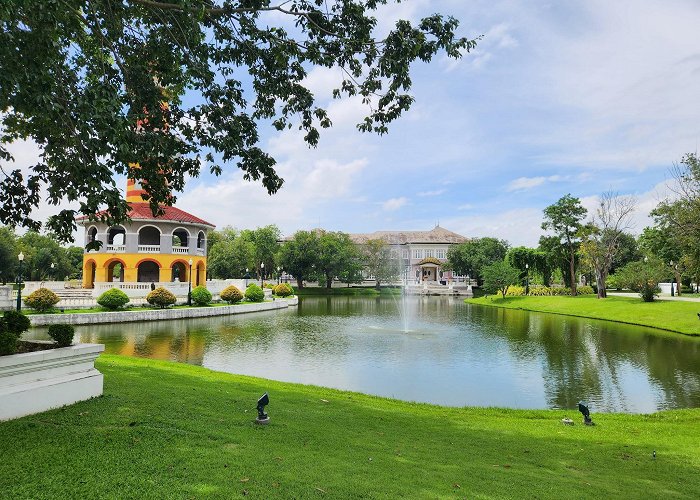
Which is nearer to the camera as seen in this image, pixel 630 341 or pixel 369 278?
pixel 630 341

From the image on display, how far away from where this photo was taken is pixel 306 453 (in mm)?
4812

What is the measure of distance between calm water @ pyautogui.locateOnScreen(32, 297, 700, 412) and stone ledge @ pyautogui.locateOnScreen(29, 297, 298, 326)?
1.19 m

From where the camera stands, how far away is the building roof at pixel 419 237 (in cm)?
9425

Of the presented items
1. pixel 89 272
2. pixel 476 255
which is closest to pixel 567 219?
pixel 476 255

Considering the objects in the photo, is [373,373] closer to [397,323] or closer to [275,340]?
[275,340]

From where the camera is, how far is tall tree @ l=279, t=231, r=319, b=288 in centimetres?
6241

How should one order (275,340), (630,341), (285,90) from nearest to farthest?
1. (285,90)
2. (275,340)
3. (630,341)

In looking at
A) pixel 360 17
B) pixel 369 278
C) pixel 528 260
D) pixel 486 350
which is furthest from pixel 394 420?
pixel 369 278

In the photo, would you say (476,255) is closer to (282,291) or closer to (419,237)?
(419,237)

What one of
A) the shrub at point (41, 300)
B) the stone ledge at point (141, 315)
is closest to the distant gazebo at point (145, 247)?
the stone ledge at point (141, 315)

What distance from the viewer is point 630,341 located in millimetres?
21406

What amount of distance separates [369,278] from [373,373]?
216ft

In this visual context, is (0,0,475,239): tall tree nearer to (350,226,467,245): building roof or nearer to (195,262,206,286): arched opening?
(195,262,206,286): arched opening

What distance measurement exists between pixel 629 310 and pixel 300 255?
3997 cm
